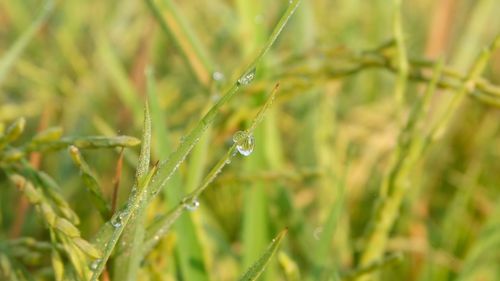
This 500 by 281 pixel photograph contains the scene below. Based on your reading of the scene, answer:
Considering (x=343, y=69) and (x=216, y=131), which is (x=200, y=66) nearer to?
(x=216, y=131)

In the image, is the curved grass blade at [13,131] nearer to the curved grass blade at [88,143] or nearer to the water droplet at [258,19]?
the curved grass blade at [88,143]

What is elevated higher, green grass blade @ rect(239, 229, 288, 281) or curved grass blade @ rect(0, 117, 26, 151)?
curved grass blade @ rect(0, 117, 26, 151)

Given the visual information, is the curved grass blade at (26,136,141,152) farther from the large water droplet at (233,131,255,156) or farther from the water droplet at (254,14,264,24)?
the water droplet at (254,14,264,24)

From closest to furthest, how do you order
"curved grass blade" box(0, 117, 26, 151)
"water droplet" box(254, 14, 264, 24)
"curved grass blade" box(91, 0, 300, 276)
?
"curved grass blade" box(91, 0, 300, 276) < "curved grass blade" box(0, 117, 26, 151) < "water droplet" box(254, 14, 264, 24)

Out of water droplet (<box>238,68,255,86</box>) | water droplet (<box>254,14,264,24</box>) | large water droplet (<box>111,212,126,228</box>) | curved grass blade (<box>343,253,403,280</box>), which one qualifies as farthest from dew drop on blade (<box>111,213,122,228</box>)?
water droplet (<box>254,14,264,24</box>)

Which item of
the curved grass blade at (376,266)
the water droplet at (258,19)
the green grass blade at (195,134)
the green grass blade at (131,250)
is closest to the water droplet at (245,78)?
the green grass blade at (195,134)

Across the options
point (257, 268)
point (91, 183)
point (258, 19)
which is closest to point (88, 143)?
point (91, 183)

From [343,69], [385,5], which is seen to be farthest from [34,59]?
[343,69]

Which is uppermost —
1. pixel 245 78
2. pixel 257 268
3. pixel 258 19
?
pixel 258 19

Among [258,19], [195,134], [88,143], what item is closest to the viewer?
[195,134]

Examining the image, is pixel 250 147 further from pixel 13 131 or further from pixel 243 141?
pixel 13 131
